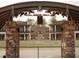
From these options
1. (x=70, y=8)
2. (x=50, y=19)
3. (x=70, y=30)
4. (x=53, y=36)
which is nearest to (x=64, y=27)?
(x=70, y=30)

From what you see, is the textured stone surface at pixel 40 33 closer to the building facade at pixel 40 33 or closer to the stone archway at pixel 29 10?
the building facade at pixel 40 33

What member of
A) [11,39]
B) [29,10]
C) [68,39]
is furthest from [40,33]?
[29,10]

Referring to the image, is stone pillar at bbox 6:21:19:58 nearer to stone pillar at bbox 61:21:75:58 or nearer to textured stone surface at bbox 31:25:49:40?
stone pillar at bbox 61:21:75:58

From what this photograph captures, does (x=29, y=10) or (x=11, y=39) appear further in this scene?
(x=11, y=39)

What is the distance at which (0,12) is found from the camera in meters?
14.0

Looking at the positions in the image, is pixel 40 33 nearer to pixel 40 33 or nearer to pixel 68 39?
pixel 40 33

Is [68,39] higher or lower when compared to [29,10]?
lower

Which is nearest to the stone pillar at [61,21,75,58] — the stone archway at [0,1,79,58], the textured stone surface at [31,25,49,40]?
the stone archway at [0,1,79,58]

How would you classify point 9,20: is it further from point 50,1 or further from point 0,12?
point 50,1

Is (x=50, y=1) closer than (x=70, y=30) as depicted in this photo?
Yes

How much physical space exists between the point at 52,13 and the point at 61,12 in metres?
0.62

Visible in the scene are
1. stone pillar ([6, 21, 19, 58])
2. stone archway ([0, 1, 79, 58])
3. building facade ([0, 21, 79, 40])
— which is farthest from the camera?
building facade ([0, 21, 79, 40])

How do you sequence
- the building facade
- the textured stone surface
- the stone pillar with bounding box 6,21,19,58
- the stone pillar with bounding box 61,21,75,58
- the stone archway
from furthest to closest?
the building facade < the textured stone surface < the stone pillar with bounding box 6,21,19,58 < the stone pillar with bounding box 61,21,75,58 < the stone archway

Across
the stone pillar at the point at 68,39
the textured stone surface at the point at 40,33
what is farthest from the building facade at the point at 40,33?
the stone pillar at the point at 68,39
